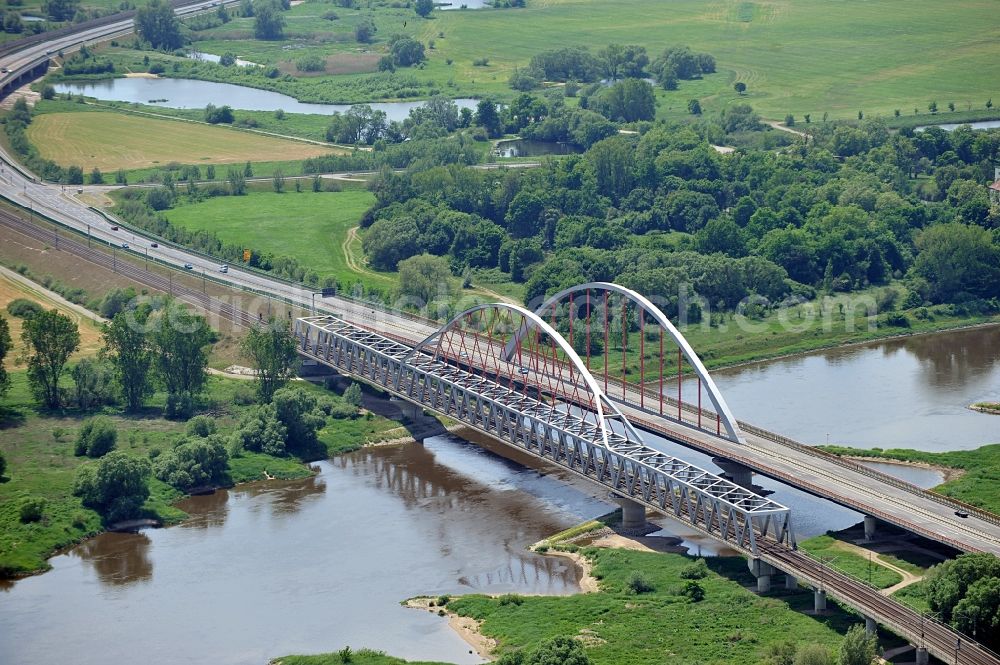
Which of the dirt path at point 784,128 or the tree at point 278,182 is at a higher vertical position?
the dirt path at point 784,128

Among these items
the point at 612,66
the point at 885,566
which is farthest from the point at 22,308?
the point at 612,66

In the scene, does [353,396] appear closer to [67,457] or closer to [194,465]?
[194,465]

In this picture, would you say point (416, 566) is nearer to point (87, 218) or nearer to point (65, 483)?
point (65, 483)

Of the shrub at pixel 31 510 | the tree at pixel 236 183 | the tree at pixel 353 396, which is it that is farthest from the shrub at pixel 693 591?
the tree at pixel 236 183

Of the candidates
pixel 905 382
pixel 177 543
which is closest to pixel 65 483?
pixel 177 543

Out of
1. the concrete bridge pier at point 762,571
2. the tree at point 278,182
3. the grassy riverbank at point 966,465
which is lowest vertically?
the grassy riverbank at point 966,465

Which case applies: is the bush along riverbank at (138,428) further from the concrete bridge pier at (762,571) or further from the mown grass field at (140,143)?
the mown grass field at (140,143)
